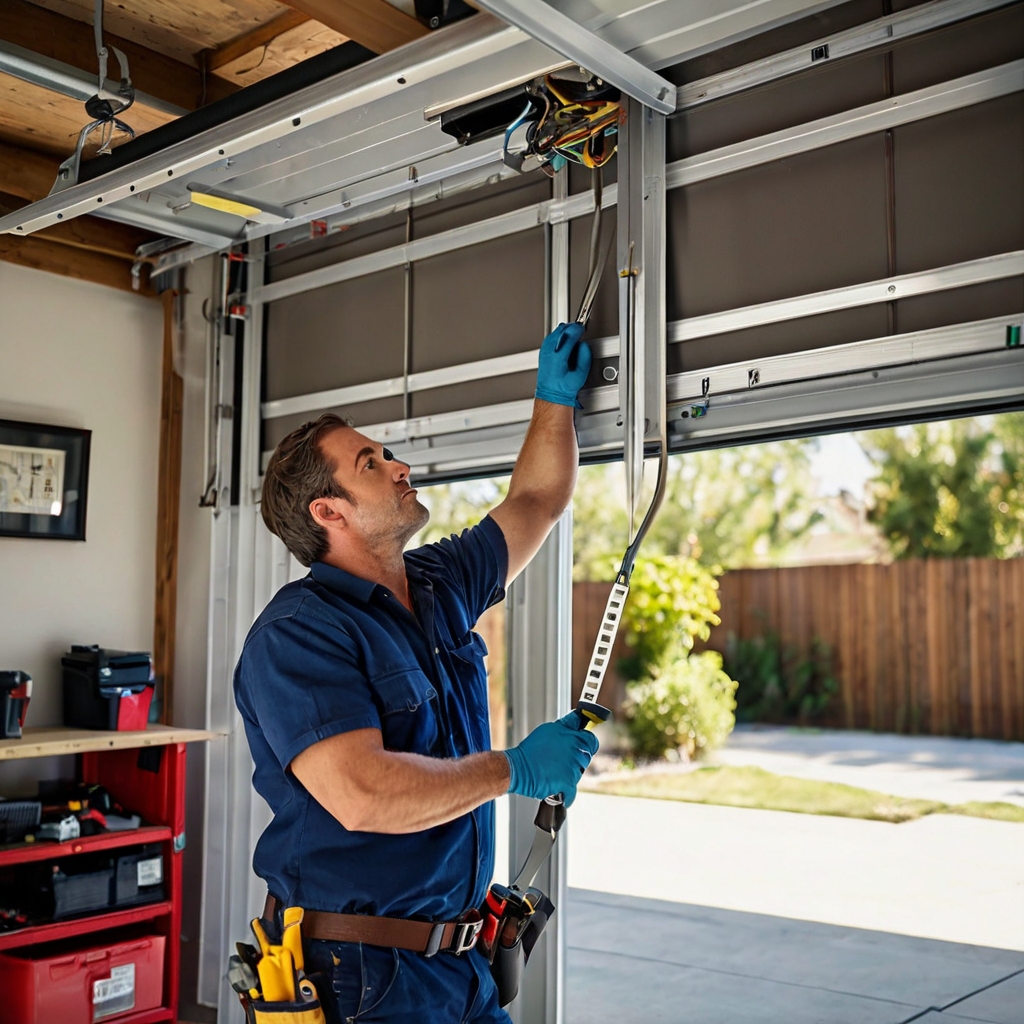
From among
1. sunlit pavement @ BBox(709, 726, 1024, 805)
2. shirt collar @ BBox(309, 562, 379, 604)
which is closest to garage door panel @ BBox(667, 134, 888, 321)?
shirt collar @ BBox(309, 562, 379, 604)

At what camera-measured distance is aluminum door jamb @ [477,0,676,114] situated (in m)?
1.96

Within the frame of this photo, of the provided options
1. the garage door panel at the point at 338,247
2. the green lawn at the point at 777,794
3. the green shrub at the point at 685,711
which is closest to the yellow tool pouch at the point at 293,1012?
the garage door panel at the point at 338,247

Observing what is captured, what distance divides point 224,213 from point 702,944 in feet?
13.2

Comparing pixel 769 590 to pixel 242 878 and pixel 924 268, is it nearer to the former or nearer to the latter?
pixel 242 878

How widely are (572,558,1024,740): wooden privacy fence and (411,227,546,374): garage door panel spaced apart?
6.30m

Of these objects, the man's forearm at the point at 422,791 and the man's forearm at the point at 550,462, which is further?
the man's forearm at the point at 550,462

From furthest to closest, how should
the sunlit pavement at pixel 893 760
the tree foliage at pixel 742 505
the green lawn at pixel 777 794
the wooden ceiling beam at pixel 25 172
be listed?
the tree foliage at pixel 742 505 < the sunlit pavement at pixel 893 760 < the green lawn at pixel 777 794 < the wooden ceiling beam at pixel 25 172

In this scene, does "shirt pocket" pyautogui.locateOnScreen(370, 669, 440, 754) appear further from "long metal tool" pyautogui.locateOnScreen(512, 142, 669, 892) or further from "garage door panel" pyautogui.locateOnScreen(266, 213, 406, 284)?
"garage door panel" pyautogui.locateOnScreen(266, 213, 406, 284)

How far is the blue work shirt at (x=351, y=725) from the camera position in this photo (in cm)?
211

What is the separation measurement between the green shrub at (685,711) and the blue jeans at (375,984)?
7447mm

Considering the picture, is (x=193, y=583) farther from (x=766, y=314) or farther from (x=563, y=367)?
(x=766, y=314)

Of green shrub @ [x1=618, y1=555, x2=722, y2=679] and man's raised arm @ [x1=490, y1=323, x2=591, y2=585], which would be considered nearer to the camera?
man's raised arm @ [x1=490, y1=323, x2=591, y2=585]

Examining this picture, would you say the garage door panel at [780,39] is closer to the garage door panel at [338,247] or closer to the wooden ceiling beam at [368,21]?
the wooden ceiling beam at [368,21]

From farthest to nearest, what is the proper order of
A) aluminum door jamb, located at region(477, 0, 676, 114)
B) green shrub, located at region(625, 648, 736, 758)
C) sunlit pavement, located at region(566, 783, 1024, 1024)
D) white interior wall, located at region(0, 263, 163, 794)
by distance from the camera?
green shrub, located at region(625, 648, 736, 758)
sunlit pavement, located at region(566, 783, 1024, 1024)
white interior wall, located at region(0, 263, 163, 794)
aluminum door jamb, located at region(477, 0, 676, 114)
